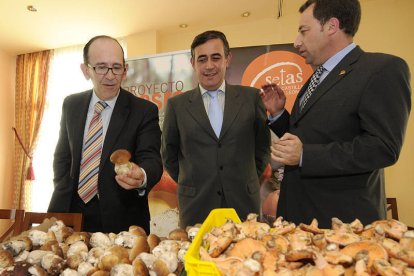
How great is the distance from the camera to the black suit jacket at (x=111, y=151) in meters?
1.65

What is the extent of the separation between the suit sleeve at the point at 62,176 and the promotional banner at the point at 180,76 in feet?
6.17

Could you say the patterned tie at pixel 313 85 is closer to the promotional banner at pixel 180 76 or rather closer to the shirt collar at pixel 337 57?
the shirt collar at pixel 337 57

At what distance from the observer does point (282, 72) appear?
134 inches

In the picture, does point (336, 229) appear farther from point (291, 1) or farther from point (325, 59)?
point (291, 1)

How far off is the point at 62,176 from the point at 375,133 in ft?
5.17

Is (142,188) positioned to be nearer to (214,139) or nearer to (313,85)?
(214,139)

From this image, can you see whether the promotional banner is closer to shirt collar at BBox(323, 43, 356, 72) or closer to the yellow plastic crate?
shirt collar at BBox(323, 43, 356, 72)

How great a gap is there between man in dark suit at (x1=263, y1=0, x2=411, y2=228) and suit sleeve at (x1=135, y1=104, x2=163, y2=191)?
641 millimetres

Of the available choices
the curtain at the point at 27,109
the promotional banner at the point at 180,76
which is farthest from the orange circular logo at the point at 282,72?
the curtain at the point at 27,109

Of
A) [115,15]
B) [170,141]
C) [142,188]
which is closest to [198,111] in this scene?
[170,141]

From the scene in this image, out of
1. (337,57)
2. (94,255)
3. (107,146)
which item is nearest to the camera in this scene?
(94,255)

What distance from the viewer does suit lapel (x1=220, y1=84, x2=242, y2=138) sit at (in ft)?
6.71

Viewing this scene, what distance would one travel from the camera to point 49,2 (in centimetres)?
400

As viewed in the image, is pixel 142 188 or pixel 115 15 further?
pixel 115 15
